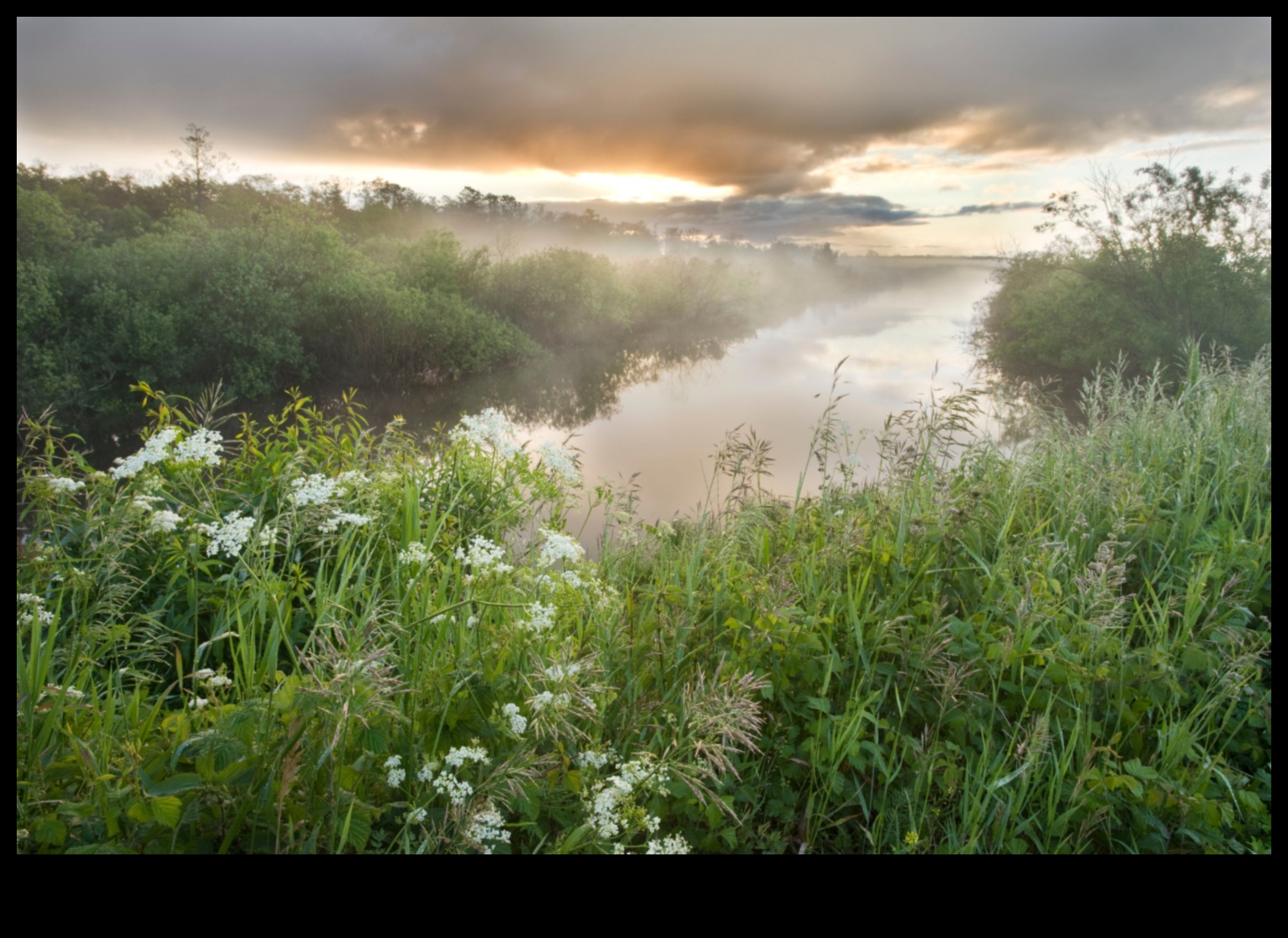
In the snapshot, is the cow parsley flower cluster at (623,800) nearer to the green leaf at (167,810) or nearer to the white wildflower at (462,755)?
the white wildflower at (462,755)

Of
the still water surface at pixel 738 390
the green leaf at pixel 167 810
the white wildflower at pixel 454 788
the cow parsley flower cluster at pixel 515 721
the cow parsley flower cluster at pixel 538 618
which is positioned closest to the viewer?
the green leaf at pixel 167 810

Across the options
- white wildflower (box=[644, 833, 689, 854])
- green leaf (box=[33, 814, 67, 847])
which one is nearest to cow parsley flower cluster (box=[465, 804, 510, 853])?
white wildflower (box=[644, 833, 689, 854])

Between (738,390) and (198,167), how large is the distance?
143 inches

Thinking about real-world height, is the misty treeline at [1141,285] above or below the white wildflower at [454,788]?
above

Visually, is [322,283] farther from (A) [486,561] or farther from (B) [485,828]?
(B) [485,828]

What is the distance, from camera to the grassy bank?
4.49 ft

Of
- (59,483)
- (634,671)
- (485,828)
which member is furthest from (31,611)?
(634,671)

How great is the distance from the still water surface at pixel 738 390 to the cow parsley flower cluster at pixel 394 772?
191 centimetres

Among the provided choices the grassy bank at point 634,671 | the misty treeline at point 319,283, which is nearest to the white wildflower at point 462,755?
the grassy bank at point 634,671

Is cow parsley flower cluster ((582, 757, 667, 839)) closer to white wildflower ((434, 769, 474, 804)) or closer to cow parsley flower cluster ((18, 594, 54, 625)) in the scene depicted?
white wildflower ((434, 769, 474, 804))

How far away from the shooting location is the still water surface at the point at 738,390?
140 inches
